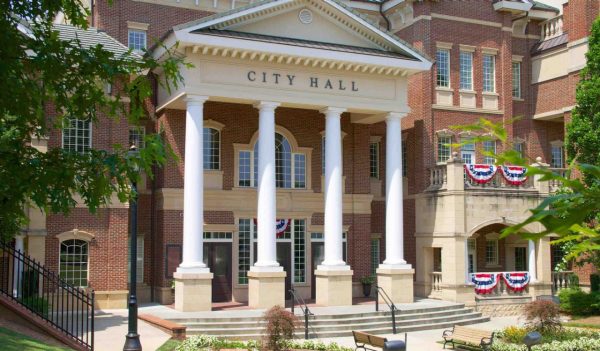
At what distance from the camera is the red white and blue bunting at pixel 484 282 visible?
31047 mm

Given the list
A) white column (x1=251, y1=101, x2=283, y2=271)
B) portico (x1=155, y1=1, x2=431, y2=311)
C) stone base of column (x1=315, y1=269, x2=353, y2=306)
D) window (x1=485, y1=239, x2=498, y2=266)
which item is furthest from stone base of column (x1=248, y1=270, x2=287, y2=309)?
window (x1=485, y1=239, x2=498, y2=266)

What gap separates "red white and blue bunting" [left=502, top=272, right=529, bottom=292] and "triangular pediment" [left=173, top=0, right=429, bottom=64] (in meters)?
9.85

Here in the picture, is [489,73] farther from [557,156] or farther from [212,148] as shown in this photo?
[212,148]

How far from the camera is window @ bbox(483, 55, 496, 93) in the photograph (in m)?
35.2

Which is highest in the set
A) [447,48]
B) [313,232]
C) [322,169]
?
[447,48]

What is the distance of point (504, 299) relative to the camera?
31.2 meters

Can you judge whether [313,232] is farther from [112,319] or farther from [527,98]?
[527,98]

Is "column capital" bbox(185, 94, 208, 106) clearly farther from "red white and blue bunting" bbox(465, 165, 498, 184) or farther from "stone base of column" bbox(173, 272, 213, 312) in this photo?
"red white and blue bunting" bbox(465, 165, 498, 184)

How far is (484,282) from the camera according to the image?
31156 mm

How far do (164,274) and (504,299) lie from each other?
14243 mm

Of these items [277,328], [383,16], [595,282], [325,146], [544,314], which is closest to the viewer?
[277,328]

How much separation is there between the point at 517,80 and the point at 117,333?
24.4 metres

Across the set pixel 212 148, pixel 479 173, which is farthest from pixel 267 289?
pixel 479 173

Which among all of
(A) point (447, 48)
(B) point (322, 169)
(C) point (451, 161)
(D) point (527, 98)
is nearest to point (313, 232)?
(B) point (322, 169)
